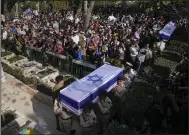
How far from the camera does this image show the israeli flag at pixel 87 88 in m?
7.53

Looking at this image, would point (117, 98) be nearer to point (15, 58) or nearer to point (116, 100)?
point (116, 100)

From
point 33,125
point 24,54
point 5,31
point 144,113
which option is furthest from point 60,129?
point 5,31

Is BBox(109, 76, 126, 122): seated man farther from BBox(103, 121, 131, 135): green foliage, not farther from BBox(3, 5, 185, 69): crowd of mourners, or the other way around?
BBox(3, 5, 185, 69): crowd of mourners

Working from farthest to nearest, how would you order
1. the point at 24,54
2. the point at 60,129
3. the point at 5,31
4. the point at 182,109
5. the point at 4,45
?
the point at 5,31
the point at 4,45
the point at 24,54
the point at 60,129
the point at 182,109

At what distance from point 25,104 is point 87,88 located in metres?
2.54

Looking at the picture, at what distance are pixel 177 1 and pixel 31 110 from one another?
1188 centimetres

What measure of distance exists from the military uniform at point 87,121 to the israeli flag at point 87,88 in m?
0.40

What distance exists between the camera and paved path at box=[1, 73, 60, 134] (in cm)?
845

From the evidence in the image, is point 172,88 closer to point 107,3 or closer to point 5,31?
point 5,31

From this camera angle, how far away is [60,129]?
Result: 7.81m

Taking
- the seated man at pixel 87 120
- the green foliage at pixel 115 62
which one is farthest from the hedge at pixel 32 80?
the seated man at pixel 87 120

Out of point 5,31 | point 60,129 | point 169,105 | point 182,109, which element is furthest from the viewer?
point 5,31

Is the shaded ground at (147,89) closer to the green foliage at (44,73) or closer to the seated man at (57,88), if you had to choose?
the seated man at (57,88)

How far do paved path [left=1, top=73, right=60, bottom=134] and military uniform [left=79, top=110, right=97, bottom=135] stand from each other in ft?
3.62
